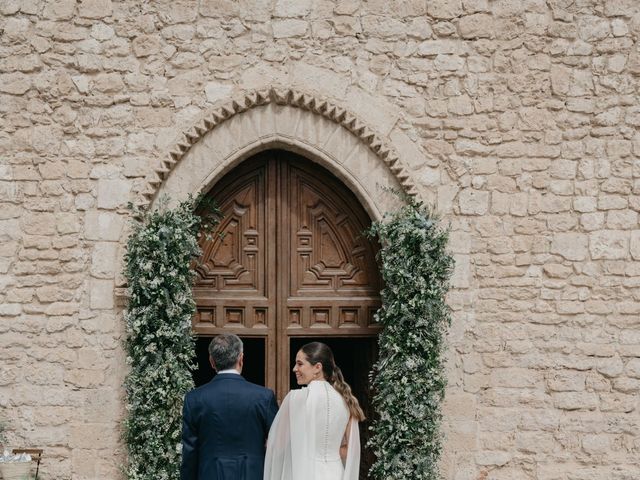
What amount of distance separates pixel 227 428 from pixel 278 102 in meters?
2.83

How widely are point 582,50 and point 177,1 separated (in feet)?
Result: 10.3

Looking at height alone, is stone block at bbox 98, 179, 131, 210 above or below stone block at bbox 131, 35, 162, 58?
below

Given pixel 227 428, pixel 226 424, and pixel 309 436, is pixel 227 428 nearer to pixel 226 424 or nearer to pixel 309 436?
pixel 226 424

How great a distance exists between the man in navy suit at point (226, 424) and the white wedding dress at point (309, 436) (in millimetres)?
82

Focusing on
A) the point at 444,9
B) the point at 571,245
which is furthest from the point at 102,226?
the point at 571,245

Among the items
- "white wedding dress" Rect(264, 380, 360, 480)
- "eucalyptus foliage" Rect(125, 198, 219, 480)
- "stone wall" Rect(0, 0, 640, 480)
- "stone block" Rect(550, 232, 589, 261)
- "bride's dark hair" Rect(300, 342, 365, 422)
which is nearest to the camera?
"white wedding dress" Rect(264, 380, 360, 480)

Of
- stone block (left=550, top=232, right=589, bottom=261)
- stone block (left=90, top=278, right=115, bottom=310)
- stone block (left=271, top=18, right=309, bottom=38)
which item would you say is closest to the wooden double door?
stone block (left=90, top=278, right=115, bottom=310)

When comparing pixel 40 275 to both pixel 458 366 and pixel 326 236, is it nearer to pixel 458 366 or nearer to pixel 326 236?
pixel 326 236

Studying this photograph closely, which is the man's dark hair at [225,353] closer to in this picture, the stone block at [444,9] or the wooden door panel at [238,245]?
the wooden door panel at [238,245]

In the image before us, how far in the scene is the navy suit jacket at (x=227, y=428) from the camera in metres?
4.90

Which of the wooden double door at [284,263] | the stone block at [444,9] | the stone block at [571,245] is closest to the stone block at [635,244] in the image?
the stone block at [571,245]

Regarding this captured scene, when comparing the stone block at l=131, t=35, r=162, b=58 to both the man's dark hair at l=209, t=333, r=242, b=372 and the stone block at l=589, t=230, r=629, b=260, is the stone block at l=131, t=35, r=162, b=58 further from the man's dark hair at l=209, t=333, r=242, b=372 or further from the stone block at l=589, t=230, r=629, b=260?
the stone block at l=589, t=230, r=629, b=260

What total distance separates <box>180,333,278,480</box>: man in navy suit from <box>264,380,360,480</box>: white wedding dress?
8 cm

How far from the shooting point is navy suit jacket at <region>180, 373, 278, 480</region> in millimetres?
4898
